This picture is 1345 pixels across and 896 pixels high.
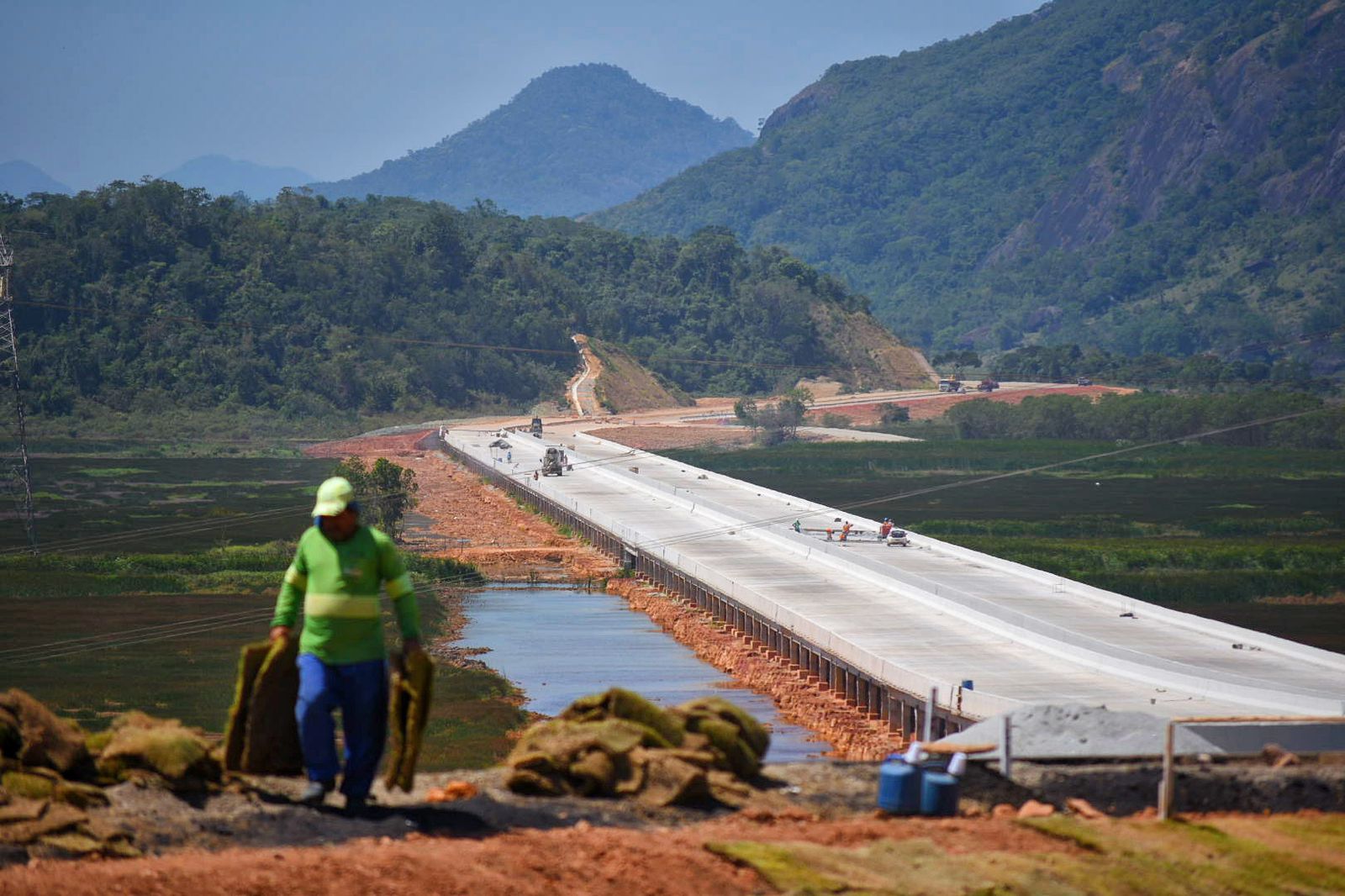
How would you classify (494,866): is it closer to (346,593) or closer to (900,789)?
(346,593)

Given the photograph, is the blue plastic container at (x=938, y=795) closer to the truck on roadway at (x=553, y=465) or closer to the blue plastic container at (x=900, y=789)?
the blue plastic container at (x=900, y=789)

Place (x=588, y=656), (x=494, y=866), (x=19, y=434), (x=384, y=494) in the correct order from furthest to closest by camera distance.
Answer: (x=19, y=434) < (x=384, y=494) < (x=588, y=656) < (x=494, y=866)

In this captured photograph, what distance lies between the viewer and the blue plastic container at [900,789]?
44.0 feet

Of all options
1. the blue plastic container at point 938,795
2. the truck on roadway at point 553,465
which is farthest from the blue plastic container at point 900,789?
the truck on roadway at point 553,465

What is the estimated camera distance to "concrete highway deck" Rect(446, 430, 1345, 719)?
32094mm

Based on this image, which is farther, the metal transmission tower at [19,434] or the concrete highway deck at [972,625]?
the metal transmission tower at [19,434]

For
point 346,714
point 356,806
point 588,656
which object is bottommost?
point 588,656

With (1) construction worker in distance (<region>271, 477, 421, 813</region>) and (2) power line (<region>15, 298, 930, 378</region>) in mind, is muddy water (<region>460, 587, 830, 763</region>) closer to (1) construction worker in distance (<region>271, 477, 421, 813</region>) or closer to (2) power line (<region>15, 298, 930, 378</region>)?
(1) construction worker in distance (<region>271, 477, 421, 813</region>)

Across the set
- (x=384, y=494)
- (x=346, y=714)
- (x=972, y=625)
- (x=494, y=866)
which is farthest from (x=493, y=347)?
(x=494, y=866)

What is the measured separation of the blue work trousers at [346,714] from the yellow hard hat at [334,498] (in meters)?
1.02

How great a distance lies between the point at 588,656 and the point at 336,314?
119 meters

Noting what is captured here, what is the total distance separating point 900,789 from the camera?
13406mm

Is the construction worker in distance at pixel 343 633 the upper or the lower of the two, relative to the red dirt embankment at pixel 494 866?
upper

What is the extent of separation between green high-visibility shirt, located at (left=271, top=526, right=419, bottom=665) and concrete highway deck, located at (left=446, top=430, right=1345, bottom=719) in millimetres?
18794
